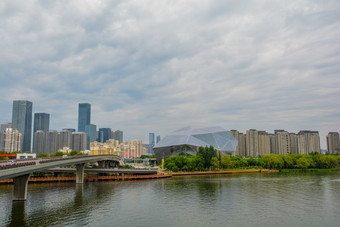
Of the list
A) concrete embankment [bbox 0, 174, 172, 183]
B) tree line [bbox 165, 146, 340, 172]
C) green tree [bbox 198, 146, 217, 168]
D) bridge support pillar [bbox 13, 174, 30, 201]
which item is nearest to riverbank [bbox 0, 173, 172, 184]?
concrete embankment [bbox 0, 174, 172, 183]

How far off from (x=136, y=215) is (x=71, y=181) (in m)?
54.3

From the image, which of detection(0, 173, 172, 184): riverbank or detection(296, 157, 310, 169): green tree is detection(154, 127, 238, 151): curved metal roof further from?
detection(0, 173, 172, 184): riverbank

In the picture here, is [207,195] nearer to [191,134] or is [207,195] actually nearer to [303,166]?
[303,166]

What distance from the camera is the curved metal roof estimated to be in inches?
6407

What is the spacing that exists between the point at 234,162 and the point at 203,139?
38999mm

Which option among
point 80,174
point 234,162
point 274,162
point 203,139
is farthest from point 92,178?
point 203,139

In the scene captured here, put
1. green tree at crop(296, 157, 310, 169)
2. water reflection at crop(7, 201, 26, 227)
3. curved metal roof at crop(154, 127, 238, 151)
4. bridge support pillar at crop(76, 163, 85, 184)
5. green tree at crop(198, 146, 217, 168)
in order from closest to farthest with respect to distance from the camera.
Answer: water reflection at crop(7, 201, 26, 227)
bridge support pillar at crop(76, 163, 85, 184)
green tree at crop(198, 146, 217, 168)
green tree at crop(296, 157, 310, 169)
curved metal roof at crop(154, 127, 238, 151)

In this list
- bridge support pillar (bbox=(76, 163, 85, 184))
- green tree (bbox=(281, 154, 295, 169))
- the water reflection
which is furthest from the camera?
green tree (bbox=(281, 154, 295, 169))

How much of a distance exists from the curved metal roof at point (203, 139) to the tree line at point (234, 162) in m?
27.4

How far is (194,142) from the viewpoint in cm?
16062

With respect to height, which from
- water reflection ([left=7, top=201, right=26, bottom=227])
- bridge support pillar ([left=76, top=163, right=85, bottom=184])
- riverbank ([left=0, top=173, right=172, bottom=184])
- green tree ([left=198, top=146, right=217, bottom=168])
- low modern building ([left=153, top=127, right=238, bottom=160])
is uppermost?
low modern building ([left=153, top=127, right=238, bottom=160])

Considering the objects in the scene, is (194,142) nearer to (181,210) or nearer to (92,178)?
(92,178)

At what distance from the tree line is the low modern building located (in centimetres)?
2692

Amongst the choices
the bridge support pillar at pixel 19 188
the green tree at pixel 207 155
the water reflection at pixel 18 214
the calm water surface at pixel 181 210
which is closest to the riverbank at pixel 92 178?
the green tree at pixel 207 155
